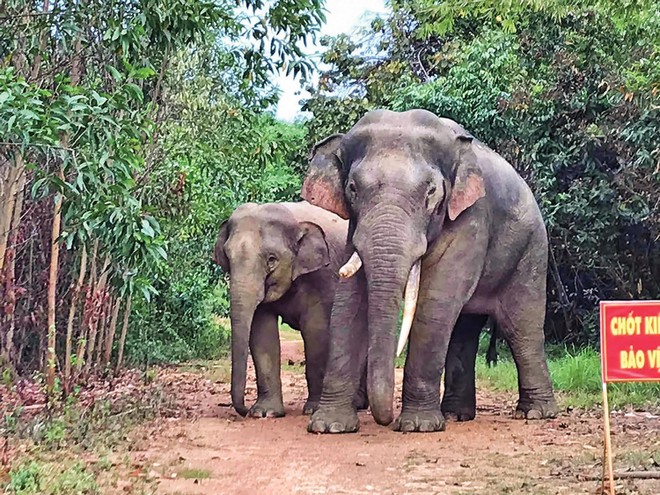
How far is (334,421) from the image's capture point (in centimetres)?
920

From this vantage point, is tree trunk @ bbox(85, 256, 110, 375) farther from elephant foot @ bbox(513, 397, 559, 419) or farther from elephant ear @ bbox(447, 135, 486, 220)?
elephant foot @ bbox(513, 397, 559, 419)

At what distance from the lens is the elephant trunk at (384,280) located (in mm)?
8383

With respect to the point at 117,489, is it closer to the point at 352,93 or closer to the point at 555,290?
the point at 555,290

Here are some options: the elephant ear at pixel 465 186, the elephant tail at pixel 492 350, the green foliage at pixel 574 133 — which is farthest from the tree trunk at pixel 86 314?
the green foliage at pixel 574 133

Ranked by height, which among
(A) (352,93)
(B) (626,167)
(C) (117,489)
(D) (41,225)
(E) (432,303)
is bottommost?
(C) (117,489)

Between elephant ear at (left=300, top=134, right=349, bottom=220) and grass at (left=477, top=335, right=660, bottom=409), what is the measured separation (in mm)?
3520

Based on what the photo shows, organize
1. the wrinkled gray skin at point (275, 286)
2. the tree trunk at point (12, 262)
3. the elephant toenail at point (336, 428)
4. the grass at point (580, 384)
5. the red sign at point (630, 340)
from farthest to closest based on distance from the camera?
the grass at point (580, 384) < the wrinkled gray skin at point (275, 286) < the elephant toenail at point (336, 428) < the tree trunk at point (12, 262) < the red sign at point (630, 340)

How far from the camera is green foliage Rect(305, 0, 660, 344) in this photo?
15.6 meters

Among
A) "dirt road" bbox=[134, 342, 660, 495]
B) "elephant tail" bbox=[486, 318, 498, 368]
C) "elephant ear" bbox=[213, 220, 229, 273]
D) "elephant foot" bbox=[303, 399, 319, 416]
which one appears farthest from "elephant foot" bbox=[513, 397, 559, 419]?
"elephant tail" bbox=[486, 318, 498, 368]

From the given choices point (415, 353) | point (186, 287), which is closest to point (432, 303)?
point (415, 353)

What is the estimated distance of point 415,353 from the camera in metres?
9.36

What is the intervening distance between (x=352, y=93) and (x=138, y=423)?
14.1 meters

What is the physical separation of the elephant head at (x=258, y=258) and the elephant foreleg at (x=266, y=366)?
36cm

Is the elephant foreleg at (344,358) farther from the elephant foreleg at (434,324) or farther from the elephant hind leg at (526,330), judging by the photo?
the elephant hind leg at (526,330)
